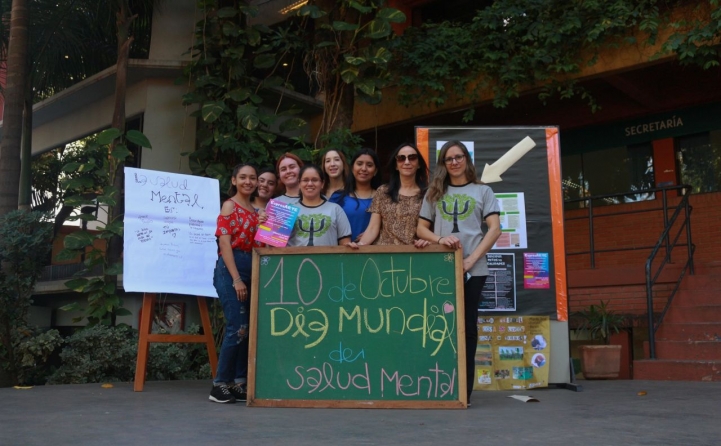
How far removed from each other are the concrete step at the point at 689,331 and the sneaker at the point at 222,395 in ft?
16.8

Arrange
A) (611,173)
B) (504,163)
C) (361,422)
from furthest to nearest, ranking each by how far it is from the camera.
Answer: (611,173), (504,163), (361,422)

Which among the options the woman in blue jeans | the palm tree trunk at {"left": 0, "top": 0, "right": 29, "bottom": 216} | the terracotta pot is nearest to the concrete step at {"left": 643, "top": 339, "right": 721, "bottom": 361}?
the terracotta pot

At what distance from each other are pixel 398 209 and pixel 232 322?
144 cm

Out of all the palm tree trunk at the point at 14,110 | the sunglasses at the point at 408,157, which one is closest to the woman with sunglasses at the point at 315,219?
the sunglasses at the point at 408,157

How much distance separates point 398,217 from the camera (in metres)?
5.41

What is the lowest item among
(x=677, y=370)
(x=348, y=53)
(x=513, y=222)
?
(x=677, y=370)

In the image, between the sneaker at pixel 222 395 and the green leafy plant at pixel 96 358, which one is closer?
the sneaker at pixel 222 395

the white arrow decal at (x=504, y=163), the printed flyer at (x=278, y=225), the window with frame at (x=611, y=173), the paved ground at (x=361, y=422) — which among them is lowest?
the paved ground at (x=361, y=422)

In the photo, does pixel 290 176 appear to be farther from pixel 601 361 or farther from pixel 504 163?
pixel 601 361

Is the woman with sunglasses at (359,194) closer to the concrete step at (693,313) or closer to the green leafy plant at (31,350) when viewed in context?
the green leafy plant at (31,350)

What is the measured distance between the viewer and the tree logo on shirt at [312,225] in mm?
5332

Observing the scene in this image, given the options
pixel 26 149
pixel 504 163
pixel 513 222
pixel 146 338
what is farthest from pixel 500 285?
pixel 26 149

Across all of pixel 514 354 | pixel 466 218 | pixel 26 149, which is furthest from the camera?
pixel 26 149

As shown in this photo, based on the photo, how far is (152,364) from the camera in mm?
8062
